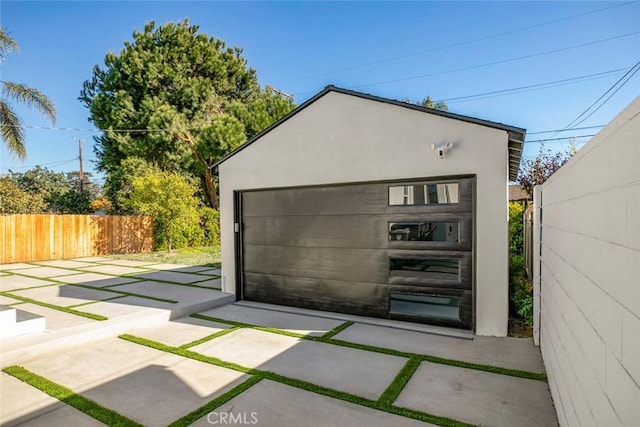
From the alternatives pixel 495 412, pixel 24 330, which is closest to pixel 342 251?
pixel 495 412

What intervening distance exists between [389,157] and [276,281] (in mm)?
2910

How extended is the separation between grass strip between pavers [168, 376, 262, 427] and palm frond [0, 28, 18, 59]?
39.1 ft

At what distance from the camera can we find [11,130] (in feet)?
32.4

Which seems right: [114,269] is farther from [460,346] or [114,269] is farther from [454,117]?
[454,117]

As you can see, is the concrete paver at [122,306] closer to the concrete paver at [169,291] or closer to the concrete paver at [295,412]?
the concrete paver at [169,291]

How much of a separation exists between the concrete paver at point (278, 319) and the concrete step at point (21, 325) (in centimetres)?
212

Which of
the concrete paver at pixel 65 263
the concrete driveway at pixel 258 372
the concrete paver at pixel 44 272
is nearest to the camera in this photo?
the concrete driveway at pixel 258 372

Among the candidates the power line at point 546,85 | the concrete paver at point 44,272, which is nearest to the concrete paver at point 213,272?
the concrete paver at point 44,272

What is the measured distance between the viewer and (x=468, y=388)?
3072 mm

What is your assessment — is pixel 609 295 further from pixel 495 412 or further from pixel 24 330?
pixel 24 330

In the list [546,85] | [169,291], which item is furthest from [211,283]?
[546,85]

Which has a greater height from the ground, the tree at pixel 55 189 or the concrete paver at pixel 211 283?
the tree at pixel 55 189

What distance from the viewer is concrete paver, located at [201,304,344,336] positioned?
477cm

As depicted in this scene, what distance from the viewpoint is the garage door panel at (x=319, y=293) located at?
16.9 feet
